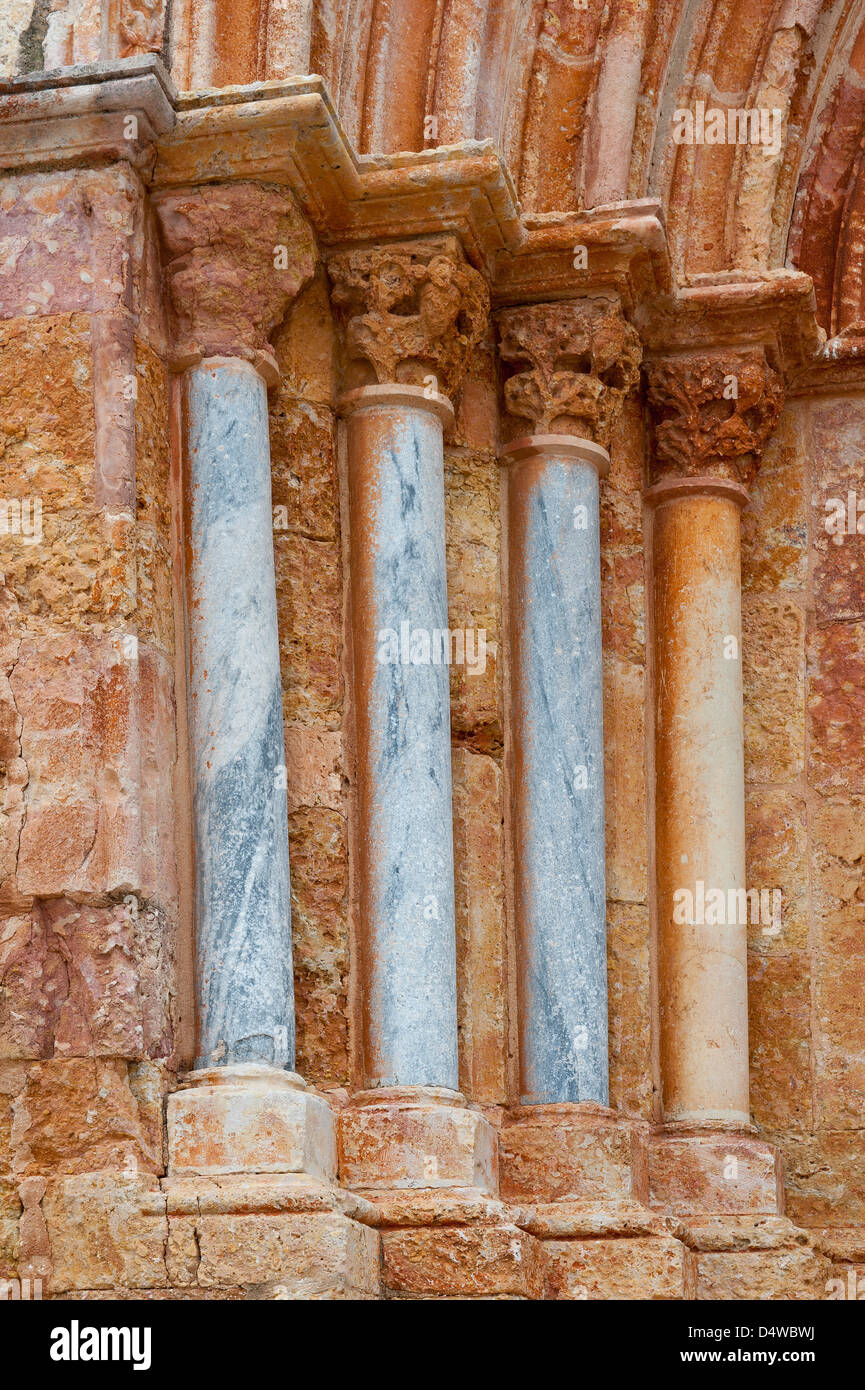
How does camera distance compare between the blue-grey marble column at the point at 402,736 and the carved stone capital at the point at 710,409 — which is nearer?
the blue-grey marble column at the point at 402,736

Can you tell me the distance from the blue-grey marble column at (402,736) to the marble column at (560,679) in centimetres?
34

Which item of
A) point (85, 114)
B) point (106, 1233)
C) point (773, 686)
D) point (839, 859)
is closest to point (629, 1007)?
point (839, 859)

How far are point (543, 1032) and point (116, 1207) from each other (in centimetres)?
148

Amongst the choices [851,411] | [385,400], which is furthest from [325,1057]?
[851,411]

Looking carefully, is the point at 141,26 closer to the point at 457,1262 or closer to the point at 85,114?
the point at 85,114

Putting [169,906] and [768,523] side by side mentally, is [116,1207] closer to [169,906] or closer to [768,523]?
[169,906]

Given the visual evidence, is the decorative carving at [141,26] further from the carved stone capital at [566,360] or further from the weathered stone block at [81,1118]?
the weathered stone block at [81,1118]

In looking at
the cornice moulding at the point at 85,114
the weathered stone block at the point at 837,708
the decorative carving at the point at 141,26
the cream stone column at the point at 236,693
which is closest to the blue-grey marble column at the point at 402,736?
the cream stone column at the point at 236,693

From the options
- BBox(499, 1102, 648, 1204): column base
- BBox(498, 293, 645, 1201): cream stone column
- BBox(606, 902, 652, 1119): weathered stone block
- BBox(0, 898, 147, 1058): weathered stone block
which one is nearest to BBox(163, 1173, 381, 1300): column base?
BBox(0, 898, 147, 1058): weathered stone block

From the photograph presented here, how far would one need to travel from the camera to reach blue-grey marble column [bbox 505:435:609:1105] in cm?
654

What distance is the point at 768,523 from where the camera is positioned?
7.54m

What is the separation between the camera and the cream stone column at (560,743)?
21.0ft

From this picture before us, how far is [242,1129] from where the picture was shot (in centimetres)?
557

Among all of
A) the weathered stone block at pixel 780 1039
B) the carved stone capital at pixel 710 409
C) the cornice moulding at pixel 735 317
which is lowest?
the weathered stone block at pixel 780 1039
